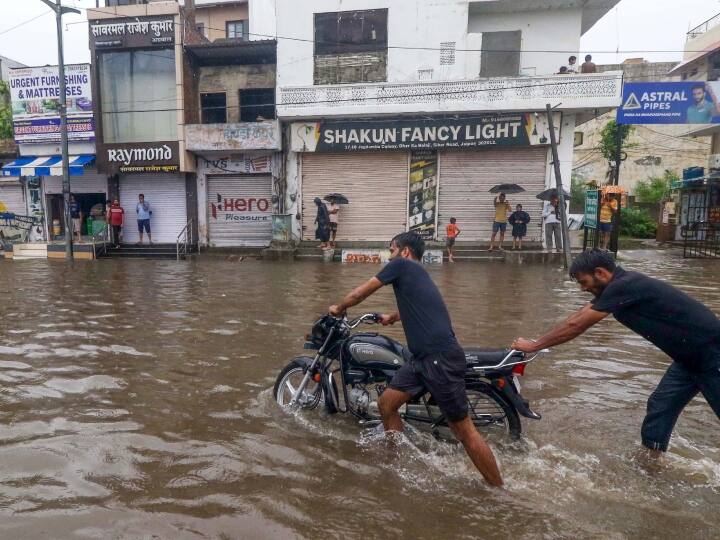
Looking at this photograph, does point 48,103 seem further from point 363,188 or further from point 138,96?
point 363,188

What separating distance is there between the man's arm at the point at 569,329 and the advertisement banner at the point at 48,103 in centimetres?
2049

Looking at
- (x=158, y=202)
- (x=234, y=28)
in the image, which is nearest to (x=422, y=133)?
(x=158, y=202)

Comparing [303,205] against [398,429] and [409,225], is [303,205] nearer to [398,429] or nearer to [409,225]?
[409,225]

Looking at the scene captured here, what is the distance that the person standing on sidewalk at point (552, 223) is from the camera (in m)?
16.4

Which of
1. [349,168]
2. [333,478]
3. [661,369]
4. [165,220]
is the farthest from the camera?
[165,220]

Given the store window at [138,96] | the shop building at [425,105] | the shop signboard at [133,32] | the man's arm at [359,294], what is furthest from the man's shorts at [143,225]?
the man's arm at [359,294]

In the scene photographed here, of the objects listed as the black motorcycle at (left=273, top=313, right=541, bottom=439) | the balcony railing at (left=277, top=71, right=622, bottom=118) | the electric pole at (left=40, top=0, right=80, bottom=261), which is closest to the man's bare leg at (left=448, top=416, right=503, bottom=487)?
the black motorcycle at (left=273, top=313, right=541, bottom=439)

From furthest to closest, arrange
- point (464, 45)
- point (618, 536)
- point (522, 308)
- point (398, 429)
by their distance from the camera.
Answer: point (464, 45)
point (522, 308)
point (398, 429)
point (618, 536)

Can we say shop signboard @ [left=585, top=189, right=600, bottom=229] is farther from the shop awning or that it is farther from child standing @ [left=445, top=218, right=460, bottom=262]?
the shop awning

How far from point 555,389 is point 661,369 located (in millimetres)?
1496

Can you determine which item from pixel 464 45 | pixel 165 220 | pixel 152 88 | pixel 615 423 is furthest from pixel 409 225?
pixel 615 423

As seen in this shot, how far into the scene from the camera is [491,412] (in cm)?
389

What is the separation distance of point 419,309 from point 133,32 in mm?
19496

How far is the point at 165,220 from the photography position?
2022 centimetres
